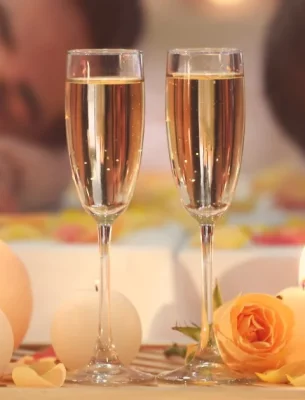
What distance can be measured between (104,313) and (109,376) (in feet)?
0.20

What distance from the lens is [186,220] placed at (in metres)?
3.14

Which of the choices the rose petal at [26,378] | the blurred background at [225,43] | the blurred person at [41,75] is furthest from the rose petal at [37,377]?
the blurred person at [41,75]

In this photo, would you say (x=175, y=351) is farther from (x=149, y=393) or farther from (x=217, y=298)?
(x=149, y=393)

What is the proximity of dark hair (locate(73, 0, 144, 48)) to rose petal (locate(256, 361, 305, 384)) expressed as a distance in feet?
8.32

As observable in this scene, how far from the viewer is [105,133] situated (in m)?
0.87

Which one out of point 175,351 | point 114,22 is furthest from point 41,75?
point 175,351

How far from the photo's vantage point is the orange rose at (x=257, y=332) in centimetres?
89

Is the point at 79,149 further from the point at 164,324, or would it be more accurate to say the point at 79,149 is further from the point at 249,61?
the point at 249,61

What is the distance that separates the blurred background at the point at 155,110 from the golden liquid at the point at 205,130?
7.48 ft

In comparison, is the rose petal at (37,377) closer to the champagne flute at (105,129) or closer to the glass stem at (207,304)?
the champagne flute at (105,129)

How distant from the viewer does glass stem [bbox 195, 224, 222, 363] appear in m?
0.92

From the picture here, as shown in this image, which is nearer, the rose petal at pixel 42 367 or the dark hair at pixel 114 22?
the rose petal at pixel 42 367

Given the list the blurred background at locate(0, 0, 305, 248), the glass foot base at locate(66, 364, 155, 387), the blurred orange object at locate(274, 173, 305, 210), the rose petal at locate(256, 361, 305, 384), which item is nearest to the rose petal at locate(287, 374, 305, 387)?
the rose petal at locate(256, 361, 305, 384)

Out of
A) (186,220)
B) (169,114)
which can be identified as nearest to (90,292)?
(169,114)
